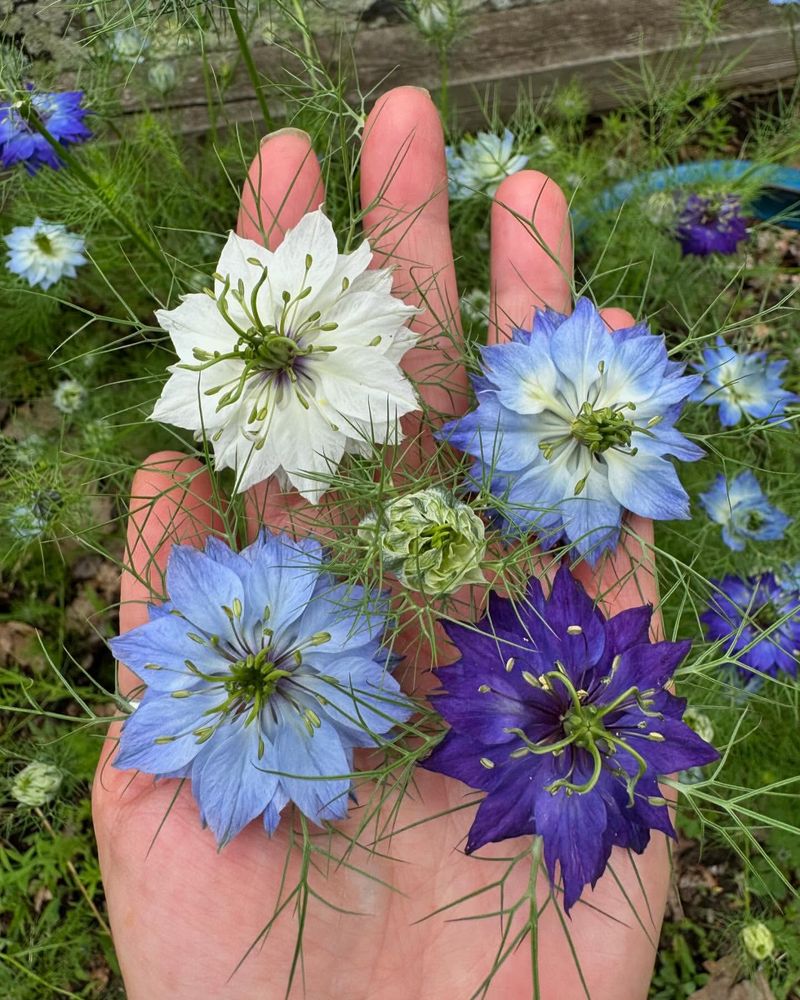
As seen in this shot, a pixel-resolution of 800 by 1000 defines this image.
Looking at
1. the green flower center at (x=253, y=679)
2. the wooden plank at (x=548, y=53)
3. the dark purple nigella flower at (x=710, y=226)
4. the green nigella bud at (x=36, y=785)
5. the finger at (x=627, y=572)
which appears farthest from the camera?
the wooden plank at (x=548, y=53)

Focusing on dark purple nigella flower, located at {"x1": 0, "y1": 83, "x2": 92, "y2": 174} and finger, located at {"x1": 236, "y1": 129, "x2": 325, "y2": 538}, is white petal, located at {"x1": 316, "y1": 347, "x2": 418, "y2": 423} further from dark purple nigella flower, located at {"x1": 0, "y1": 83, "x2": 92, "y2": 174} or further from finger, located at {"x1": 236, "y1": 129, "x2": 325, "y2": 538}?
dark purple nigella flower, located at {"x1": 0, "y1": 83, "x2": 92, "y2": 174}

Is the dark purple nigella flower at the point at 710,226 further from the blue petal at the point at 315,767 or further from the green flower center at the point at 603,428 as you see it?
the blue petal at the point at 315,767

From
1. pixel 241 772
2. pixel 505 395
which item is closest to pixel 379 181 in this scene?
pixel 505 395

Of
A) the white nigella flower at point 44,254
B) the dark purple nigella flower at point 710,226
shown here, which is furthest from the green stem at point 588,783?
the white nigella flower at point 44,254

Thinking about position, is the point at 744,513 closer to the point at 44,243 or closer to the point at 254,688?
the point at 254,688

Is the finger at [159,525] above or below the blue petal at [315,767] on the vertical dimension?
above

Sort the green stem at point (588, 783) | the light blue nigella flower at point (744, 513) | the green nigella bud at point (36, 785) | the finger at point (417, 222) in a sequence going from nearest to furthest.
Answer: the green stem at point (588, 783), the finger at point (417, 222), the green nigella bud at point (36, 785), the light blue nigella flower at point (744, 513)

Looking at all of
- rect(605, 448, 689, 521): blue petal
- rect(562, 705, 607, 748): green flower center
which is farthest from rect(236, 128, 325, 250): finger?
rect(562, 705, 607, 748): green flower center

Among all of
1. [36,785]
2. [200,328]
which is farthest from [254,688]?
[36,785]
